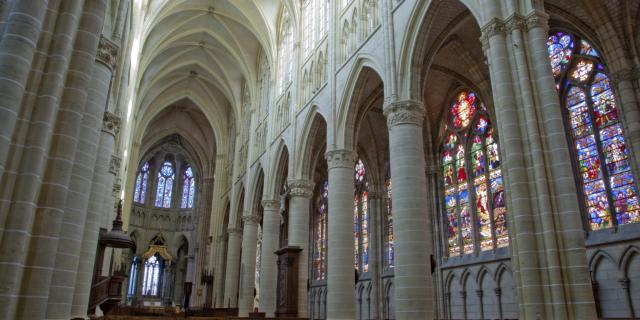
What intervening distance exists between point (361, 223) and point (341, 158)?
10088 mm

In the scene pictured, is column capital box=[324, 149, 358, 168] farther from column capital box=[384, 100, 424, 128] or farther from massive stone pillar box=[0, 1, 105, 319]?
massive stone pillar box=[0, 1, 105, 319]

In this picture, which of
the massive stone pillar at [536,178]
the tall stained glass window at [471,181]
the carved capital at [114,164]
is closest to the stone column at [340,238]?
the tall stained glass window at [471,181]

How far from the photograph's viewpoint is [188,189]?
4794cm

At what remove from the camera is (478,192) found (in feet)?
59.3

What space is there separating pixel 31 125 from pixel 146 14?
20664mm

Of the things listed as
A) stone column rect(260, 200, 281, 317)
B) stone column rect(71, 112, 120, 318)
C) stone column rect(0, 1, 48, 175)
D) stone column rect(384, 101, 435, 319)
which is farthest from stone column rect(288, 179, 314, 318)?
stone column rect(0, 1, 48, 175)

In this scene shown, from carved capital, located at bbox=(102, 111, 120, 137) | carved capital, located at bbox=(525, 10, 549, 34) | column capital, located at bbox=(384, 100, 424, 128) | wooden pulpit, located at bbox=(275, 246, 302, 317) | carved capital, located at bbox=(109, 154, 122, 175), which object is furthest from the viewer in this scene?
wooden pulpit, located at bbox=(275, 246, 302, 317)

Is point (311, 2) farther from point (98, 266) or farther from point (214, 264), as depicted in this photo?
point (214, 264)

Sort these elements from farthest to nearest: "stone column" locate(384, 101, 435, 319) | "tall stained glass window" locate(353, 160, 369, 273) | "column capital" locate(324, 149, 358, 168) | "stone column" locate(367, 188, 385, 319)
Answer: "tall stained glass window" locate(353, 160, 369, 273) < "stone column" locate(367, 188, 385, 319) < "column capital" locate(324, 149, 358, 168) < "stone column" locate(384, 101, 435, 319)

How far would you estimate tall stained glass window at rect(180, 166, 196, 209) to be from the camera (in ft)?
156

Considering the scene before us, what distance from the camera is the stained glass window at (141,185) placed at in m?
45.9

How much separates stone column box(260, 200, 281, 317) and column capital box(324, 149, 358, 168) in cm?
702

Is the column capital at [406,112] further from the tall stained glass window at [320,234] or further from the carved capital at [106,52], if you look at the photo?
the tall stained glass window at [320,234]

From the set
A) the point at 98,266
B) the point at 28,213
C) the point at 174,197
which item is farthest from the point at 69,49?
the point at 174,197
